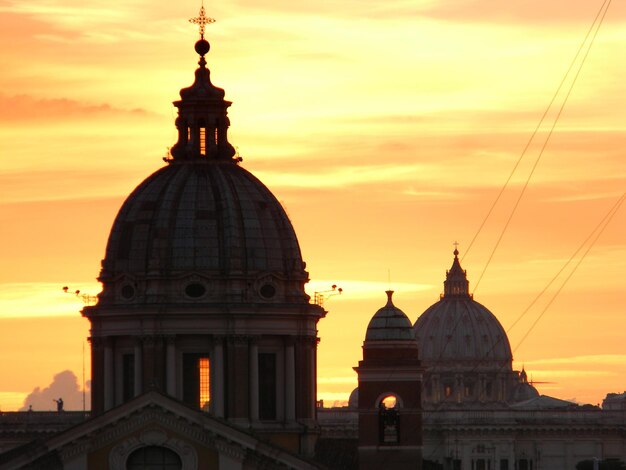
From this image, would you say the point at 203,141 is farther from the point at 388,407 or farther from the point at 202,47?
the point at 388,407

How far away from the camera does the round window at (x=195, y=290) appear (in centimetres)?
15275

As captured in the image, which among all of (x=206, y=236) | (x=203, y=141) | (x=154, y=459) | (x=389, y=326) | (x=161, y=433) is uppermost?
(x=203, y=141)

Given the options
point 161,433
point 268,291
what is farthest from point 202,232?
point 161,433

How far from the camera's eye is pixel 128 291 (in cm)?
15412

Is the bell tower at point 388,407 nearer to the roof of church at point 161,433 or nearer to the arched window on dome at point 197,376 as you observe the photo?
the arched window on dome at point 197,376

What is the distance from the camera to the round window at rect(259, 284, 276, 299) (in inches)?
6029

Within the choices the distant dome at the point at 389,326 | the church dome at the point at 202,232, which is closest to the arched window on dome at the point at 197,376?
the church dome at the point at 202,232

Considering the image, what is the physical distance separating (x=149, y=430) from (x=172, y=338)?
74.9 feet

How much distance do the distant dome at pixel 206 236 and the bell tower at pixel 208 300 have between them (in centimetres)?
5

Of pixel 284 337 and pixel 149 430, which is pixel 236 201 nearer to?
pixel 284 337

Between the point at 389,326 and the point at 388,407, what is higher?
the point at 389,326

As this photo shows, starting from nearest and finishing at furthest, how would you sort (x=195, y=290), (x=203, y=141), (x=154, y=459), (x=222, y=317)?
(x=154, y=459)
(x=222, y=317)
(x=195, y=290)
(x=203, y=141)

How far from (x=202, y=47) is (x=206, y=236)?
11.6 m

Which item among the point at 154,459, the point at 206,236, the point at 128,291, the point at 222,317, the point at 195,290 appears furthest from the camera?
the point at 206,236
